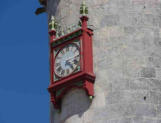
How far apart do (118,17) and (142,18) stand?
1.04 meters

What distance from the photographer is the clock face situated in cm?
4125

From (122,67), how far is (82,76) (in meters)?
1.73

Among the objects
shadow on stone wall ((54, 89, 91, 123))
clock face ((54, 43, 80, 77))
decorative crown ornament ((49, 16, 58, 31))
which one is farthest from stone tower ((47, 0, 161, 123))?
clock face ((54, 43, 80, 77))

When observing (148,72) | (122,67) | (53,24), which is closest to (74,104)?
(122,67)

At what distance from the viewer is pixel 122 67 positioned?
40781 millimetres

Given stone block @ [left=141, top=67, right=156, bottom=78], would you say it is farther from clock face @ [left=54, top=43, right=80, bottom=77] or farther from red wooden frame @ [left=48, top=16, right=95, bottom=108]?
clock face @ [left=54, top=43, right=80, bottom=77]

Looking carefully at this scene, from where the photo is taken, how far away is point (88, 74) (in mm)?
40625

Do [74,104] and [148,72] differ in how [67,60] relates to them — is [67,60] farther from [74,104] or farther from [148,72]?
[148,72]

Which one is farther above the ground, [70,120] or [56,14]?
[56,14]

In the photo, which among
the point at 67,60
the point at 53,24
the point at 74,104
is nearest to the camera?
the point at 74,104

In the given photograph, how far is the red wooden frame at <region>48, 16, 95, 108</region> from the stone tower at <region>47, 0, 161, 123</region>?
0.26m

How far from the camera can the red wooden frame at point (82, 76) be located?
40.7m

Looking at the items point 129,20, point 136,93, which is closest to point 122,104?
point 136,93

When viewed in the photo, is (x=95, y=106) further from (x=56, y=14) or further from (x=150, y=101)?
(x=56, y=14)
